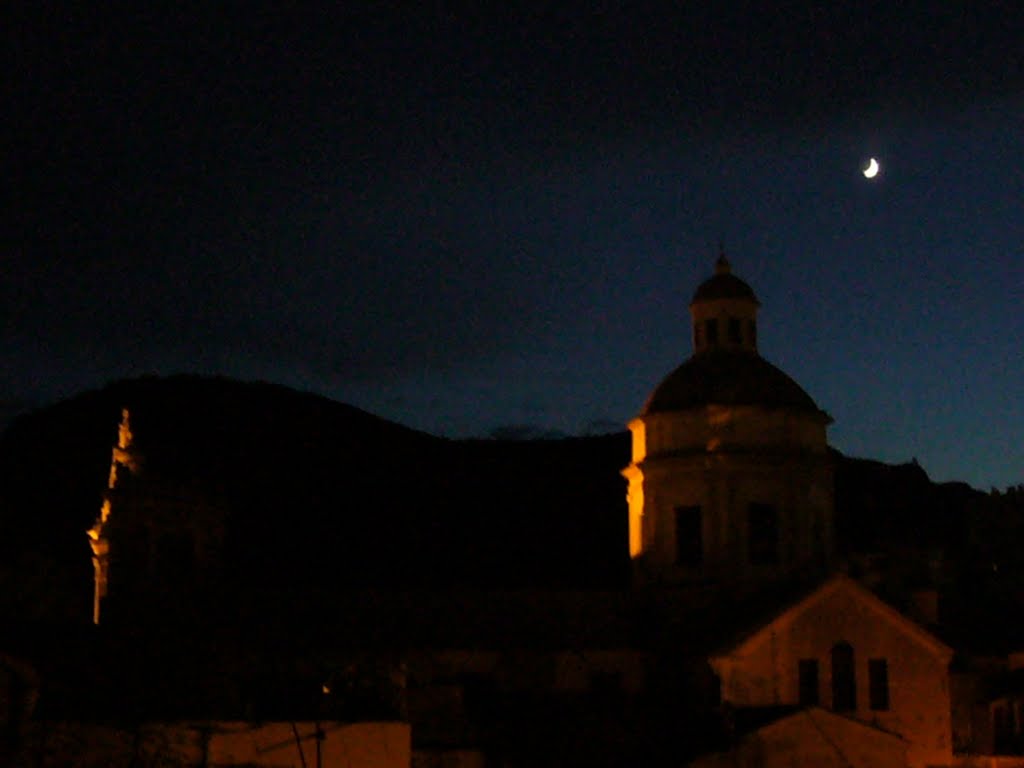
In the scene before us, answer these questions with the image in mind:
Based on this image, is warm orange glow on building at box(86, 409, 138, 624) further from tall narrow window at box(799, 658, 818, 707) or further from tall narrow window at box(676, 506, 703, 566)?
tall narrow window at box(799, 658, 818, 707)

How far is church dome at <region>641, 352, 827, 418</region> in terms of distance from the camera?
177 ft

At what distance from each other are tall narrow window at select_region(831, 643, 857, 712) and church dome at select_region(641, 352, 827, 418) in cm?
827

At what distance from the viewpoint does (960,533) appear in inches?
4026

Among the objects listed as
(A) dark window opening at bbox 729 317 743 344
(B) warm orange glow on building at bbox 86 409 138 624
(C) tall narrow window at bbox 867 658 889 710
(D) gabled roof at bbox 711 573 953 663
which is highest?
(A) dark window opening at bbox 729 317 743 344

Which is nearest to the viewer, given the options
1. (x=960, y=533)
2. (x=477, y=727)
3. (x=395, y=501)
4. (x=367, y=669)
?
(x=367, y=669)

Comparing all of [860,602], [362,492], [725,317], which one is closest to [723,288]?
[725,317]

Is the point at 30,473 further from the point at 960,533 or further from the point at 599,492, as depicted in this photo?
the point at 960,533

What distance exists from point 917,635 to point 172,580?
20.1 metres

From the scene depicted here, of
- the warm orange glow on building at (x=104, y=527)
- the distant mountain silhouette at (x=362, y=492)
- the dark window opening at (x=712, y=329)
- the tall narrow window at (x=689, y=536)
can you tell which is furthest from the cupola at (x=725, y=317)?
the distant mountain silhouette at (x=362, y=492)

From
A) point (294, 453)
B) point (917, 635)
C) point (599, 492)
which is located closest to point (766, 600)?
point (917, 635)

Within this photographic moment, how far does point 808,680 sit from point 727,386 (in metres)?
9.68

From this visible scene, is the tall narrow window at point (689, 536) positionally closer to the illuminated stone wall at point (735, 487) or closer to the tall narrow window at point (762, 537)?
the illuminated stone wall at point (735, 487)

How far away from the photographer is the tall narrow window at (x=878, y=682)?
158 feet

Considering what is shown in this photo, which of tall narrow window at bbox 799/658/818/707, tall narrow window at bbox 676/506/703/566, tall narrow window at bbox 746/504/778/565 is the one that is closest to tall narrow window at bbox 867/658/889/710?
tall narrow window at bbox 799/658/818/707
